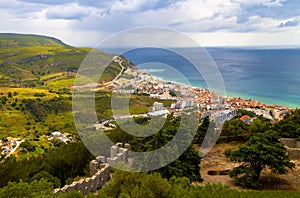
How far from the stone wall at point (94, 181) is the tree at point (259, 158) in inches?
188

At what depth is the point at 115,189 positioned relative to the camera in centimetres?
740

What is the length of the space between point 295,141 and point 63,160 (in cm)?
1113

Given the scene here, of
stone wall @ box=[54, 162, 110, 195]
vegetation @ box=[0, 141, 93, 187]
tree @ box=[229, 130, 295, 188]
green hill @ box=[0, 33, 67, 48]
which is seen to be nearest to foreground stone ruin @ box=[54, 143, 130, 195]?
stone wall @ box=[54, 162, 110, 195]

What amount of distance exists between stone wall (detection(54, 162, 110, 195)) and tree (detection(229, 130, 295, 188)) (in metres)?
4.76

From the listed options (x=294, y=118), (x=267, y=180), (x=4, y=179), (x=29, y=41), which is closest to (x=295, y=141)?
(x=294, y=118)

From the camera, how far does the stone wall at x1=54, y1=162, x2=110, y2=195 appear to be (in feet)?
27.8

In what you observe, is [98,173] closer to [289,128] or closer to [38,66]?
[289,128]

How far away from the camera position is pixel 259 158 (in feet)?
34.3

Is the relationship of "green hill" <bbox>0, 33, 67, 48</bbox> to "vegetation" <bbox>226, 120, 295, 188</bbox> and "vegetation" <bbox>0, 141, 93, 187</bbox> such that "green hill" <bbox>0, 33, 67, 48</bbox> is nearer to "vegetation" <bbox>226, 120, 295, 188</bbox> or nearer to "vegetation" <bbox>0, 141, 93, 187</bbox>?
"vegetation" <bbox>0, 141, 93, 187</bbox>

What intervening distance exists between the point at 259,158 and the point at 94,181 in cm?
589

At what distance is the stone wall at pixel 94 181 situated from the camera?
27.8 feet

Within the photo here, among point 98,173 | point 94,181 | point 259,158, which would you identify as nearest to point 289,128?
point 259,158

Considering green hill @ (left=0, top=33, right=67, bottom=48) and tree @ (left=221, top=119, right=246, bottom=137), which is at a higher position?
green hill @ (left=0, top=33, right=67, bottom=48)

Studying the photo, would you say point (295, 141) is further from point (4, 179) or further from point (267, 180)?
point (4, 179)
